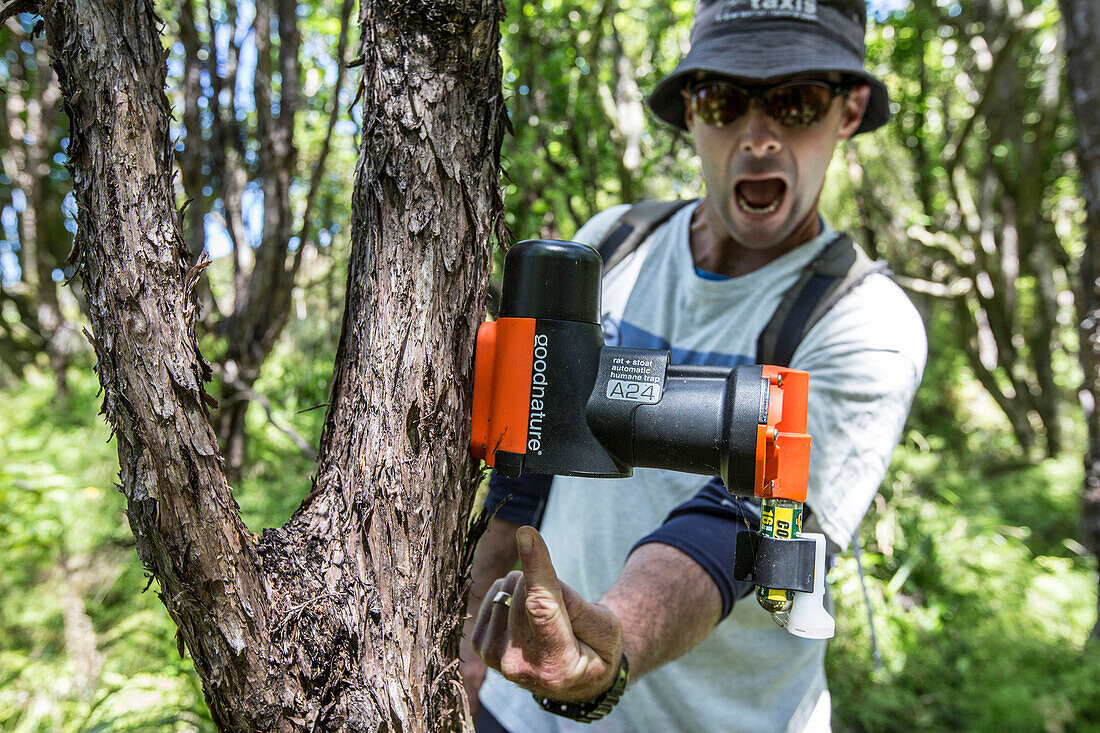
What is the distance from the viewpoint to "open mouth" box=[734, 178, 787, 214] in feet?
6.74

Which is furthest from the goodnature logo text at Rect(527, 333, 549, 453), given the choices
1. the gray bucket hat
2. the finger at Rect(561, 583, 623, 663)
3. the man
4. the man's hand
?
the gray bucket hat

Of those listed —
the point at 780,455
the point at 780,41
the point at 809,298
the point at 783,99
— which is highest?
the point at 780,41

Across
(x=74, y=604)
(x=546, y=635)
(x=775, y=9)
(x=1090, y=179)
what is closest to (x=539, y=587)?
(x=546, y=635)

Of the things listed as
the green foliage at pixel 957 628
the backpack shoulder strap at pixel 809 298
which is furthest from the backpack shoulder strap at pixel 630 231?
the green foliage at pixel 957 628

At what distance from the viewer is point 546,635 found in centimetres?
115

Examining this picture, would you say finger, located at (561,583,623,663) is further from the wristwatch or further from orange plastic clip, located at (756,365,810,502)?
orange plastic clip, located at (756,365,810,502)

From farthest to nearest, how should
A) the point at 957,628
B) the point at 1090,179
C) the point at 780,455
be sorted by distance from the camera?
the point at 957,628, the point at 1090,179, the point at 780,455

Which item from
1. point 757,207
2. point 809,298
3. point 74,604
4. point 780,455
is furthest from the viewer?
point 74,604

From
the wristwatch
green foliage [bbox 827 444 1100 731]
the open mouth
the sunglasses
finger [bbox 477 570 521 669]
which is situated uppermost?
the sunglasses

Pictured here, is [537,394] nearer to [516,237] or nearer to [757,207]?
[516,237]

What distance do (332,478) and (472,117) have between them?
612 mm

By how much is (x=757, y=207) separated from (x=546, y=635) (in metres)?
1.41

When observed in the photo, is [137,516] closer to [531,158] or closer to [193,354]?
[193,354]

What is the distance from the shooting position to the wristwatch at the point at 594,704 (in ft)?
4.29
